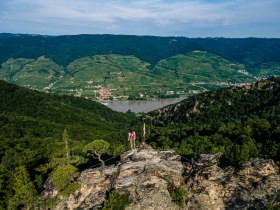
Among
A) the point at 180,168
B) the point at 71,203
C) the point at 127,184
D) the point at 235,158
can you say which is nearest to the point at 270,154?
the point at 235,158

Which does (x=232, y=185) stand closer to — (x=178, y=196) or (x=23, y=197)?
(x=178, y=196)

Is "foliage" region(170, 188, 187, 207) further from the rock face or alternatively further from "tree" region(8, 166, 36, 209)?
"tree" region(8, 166, 36, 209)

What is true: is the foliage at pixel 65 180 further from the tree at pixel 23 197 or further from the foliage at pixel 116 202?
the foliage at pixel 116 202

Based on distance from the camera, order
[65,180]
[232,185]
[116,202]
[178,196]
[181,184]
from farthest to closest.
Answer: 1. [65,180]
2. [181,184]
3. [232,185]
4. [178,196]
5. [116,202]

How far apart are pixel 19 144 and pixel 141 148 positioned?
326 ft

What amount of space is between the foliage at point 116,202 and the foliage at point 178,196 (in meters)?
7.59

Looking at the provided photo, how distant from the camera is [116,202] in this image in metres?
54.1

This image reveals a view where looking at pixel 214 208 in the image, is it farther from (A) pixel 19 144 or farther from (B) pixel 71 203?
(A) pixel 19 144

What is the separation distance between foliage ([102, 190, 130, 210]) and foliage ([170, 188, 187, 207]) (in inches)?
299

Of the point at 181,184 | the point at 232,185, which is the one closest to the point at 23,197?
the point at 181,184

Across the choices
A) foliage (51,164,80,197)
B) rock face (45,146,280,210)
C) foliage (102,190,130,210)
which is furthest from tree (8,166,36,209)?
foliage (102,190,130,210)

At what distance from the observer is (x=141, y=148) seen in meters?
69.7

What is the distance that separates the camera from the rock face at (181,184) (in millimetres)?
55312

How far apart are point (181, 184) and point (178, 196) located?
3.45 meters
